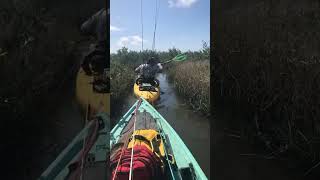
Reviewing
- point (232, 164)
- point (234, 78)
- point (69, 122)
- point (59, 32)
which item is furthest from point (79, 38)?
point (232, 164)

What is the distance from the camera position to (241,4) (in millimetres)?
2270

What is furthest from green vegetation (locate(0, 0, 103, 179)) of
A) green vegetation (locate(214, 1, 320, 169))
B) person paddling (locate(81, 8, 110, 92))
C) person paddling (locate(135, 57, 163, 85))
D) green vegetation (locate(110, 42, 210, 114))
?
green vegetation (locate(214, 1, 320, 169))

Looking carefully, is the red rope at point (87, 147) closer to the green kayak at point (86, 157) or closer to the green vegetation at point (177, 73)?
the green kayak at point (86, 157)

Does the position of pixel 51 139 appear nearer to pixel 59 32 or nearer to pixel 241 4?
pixel 59 32

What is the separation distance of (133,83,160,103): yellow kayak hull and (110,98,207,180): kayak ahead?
0.03 metres

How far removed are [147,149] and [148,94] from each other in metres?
0.33

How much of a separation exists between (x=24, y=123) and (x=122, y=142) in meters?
0.57

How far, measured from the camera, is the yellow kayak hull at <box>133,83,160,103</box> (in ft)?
7.65

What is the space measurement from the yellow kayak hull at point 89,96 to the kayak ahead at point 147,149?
14 centimetres

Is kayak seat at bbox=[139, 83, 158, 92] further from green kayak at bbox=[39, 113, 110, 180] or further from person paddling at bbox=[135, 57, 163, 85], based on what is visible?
green kayak at bbox=[39, 113, 110, 180]

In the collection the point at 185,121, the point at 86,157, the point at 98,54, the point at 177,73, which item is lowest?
the point at 86,157

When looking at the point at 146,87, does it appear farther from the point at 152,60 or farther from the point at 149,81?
the point at 152,60

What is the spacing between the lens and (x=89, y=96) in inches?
89.8

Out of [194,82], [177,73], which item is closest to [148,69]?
[177,73]
